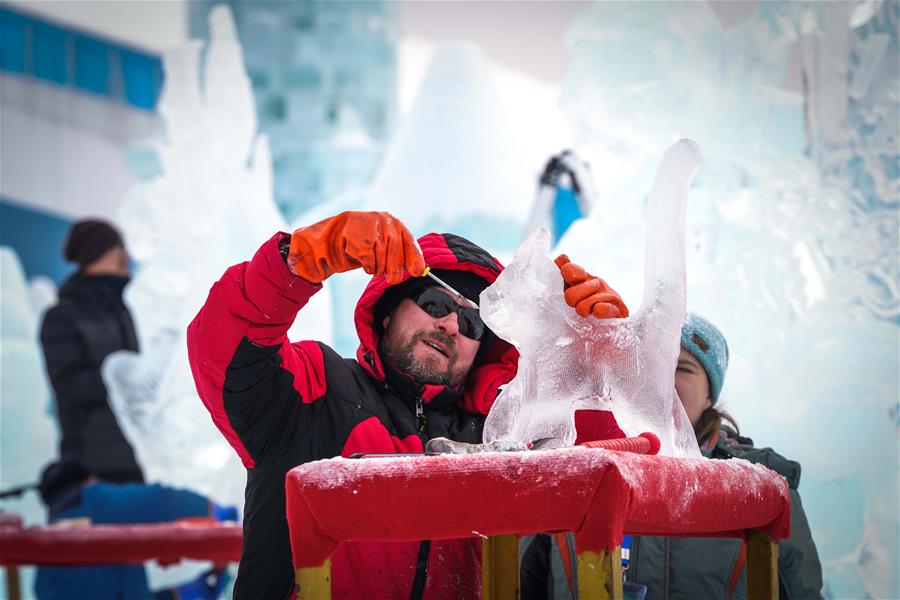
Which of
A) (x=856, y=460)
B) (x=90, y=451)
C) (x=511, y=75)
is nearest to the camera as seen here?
(x=856, y=460)

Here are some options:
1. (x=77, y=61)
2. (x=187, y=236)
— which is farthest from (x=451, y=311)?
(x=77, y=61)

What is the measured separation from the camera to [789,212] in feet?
10.1

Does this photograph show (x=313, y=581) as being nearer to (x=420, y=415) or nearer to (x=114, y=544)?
(x=420, y=415)

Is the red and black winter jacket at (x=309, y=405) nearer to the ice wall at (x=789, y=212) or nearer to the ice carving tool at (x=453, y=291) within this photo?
the ice carving tool at (x=453, y=291)

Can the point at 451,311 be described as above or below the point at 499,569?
above

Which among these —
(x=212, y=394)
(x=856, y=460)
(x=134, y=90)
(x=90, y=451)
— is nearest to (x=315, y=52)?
(x=134, y=90)

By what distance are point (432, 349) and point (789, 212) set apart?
1.77 metres

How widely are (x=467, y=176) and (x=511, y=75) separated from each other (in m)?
1.50

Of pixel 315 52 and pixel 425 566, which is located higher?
pixel 315 52

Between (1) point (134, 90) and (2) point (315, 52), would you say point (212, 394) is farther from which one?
(1) point (134, 90)

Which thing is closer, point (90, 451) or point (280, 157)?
point (90, 451)

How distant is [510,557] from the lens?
1.46m

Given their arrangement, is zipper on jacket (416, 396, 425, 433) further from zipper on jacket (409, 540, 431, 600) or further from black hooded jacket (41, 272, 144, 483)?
black hooded jacket (41, 272, 144, 483)

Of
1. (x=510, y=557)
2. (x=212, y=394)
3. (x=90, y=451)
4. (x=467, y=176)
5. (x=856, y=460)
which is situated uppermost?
(x=467, y=176)
